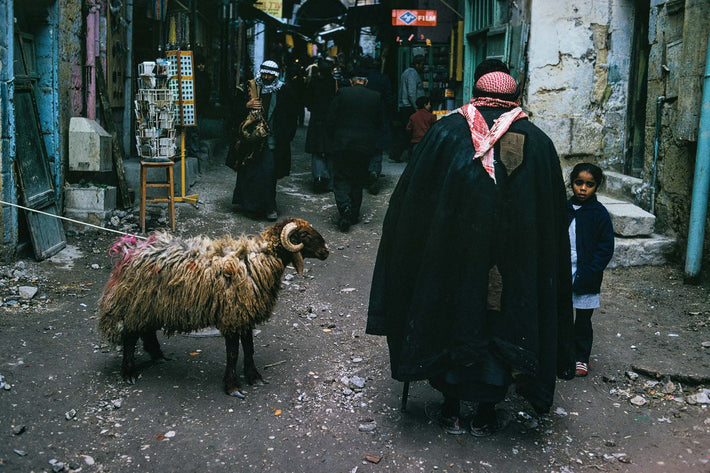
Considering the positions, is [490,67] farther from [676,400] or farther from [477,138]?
[676,400]

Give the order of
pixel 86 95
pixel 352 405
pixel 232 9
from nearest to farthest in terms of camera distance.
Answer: pixel 352 405 → pixel 86 95 → pixel 232 9

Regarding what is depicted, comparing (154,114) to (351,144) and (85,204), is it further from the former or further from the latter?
(351,144)

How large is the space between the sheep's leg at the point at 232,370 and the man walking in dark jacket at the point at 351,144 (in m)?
4.58

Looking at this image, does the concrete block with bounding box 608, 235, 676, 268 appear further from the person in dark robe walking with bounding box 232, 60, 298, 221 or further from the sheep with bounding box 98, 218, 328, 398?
the person in dark robe walking with bounding box 232, 60, 298, 221

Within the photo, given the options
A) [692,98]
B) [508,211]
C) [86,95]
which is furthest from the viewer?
[86,95]

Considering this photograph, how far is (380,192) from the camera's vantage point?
10859 mm

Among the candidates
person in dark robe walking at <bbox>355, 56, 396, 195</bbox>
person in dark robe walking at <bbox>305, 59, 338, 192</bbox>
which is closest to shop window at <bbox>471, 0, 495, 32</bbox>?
person in dark robe walking at <bbox>355, 56, 396, 195</bbox>

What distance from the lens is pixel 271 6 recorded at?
17172 mm

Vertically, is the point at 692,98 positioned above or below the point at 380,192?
above

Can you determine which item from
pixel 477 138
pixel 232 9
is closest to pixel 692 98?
pixel 477 138

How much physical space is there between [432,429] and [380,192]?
7158 millimetres

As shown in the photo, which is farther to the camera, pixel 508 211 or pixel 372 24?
pixel 372 24

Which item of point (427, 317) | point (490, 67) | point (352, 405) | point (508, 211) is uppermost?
point (490, 67)

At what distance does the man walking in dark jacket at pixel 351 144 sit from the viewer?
29.1 ft
